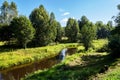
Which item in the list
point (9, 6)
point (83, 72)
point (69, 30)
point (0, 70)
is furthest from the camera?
point (69, 30)

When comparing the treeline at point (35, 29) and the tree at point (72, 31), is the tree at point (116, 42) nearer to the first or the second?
the treeline at point (35, 29)

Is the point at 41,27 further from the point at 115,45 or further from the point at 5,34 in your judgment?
the point at 115,45

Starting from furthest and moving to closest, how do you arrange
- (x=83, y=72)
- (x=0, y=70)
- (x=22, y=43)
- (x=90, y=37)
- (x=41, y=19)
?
(x=41, y=19), (x=22, y=43), (x=90, y=37), (x=0, y=70), (x=83, y=72)

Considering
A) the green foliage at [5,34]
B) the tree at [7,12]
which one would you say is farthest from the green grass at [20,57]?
the tree at [7,12]

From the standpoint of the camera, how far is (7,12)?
103562 millimetres

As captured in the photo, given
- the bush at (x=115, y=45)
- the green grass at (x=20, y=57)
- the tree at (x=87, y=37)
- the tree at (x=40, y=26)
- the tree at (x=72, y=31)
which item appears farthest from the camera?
the tree at (x=72, y=31)

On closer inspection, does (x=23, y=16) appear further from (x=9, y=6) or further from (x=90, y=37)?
(x=9, y=6)

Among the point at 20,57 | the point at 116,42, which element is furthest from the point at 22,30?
the point at 116,42

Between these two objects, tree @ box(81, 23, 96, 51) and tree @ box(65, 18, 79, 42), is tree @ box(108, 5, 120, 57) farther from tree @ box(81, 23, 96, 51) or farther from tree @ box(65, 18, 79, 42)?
tree @ box(65, 18, 79, 42)

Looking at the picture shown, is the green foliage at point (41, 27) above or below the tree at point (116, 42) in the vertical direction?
above

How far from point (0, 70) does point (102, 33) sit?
117m

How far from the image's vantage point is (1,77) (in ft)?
123

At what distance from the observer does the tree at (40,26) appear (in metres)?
82.7

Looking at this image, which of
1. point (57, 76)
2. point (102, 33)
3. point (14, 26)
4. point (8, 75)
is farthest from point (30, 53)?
point (102, 33)
